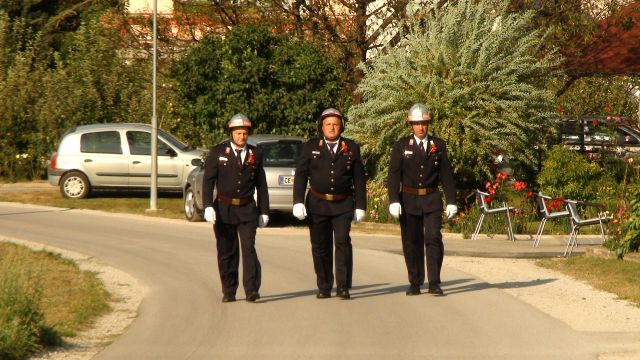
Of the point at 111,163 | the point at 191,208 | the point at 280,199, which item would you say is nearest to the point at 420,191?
the point at 280,199

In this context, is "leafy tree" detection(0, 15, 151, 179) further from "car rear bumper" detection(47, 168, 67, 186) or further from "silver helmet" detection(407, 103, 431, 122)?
"silver helmet" detection(407, 103, 431, 122)

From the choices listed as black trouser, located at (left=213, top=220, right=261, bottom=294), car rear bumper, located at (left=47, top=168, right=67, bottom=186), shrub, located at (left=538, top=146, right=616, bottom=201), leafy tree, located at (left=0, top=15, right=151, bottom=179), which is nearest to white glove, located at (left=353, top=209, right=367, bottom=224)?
black trouser, located at (left=213, top=220, right=261, bottom=294)

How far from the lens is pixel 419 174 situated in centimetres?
1302

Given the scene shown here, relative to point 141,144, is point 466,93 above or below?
above

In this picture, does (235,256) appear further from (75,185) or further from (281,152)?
(75,185)

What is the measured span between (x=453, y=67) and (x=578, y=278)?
8015mm

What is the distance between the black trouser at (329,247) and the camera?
12.8 m

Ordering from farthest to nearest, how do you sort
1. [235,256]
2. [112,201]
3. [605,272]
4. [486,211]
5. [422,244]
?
[112,201]
[486,211]
[605,272]
[422,244]
[235,256]

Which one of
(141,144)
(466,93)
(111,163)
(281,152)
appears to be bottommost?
(111,163)

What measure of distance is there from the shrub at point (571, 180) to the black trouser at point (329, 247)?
10.5 m

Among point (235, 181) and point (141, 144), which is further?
point (141, 144)

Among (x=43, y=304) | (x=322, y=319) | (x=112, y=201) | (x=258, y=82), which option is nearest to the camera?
(x=322, y=319)

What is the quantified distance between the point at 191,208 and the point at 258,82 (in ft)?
16.6

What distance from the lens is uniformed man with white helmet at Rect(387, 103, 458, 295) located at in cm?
1295
